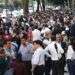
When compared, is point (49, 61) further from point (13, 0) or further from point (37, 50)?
point (13, 0)

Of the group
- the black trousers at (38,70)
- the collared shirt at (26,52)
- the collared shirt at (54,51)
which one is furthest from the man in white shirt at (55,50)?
the black trousers at (38,70)

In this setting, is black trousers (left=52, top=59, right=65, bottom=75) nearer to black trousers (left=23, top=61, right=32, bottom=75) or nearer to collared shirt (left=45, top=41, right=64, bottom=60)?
collared shirt (left=45, top=41, right=64, bottom=60)

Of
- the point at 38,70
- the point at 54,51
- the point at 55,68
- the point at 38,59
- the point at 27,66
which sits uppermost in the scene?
the point at 54,51

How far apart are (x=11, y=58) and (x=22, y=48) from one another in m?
1.40

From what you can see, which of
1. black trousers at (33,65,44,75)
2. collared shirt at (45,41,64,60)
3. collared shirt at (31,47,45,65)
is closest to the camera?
collared shirt at (31,47,45,65)

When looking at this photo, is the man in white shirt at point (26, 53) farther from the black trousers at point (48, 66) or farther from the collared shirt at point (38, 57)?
the black trousers at point (48, 66)

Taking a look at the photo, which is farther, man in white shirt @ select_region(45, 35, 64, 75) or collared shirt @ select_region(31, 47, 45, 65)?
man in white shirt @ select_region(45, 35, 64, 75)

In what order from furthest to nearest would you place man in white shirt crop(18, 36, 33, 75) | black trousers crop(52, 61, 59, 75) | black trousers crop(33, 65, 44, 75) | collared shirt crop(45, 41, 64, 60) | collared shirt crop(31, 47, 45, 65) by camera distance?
black trousers crop(52, 61, 59, 75)
collared shirt crop(45, 41, 64, 60)
man in white shirt crop(18, 36, 33, 75)
black trousers crop(33, 65, 44, 75)
collared shirt crop(31, 47, 45, 65)

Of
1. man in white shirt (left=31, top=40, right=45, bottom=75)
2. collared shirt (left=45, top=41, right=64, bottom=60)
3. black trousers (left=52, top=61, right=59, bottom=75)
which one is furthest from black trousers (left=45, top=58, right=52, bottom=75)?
man in white shirt (left=31, top=40, right=45, bottom=75)

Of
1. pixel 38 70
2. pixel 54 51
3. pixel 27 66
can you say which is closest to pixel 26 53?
pixel 27 66

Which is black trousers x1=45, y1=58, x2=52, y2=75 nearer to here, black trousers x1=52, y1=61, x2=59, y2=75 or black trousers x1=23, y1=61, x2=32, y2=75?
black trousers x1=52, y1=61, x2=59, y2=75

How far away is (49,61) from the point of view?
50.6 ft

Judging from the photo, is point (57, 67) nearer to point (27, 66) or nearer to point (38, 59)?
point (27, 66)

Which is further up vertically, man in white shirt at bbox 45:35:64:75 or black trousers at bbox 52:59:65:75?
man in white shirt at bbox 45:35:64:75
